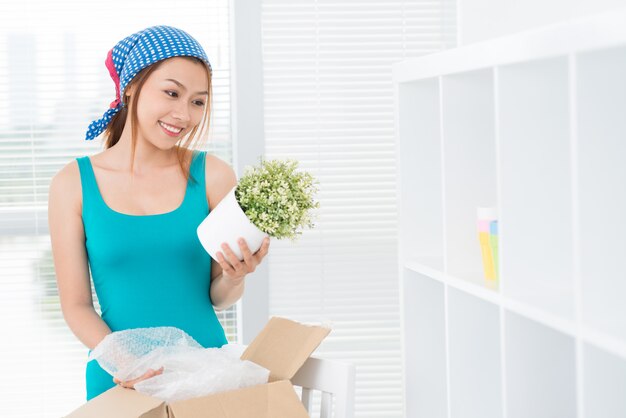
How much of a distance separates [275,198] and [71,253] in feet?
1.88

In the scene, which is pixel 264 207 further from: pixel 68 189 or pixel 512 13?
pixel 512 13

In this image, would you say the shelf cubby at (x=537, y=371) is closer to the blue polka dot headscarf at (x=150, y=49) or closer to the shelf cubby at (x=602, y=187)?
the shelf cubby at (x=602, y=187)

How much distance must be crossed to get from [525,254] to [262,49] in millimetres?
1652

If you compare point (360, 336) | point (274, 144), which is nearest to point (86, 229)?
point (274, 144)

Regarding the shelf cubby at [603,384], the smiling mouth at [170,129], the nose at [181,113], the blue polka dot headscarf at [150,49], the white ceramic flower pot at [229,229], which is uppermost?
the blue polka dot headscarf at [150,49]

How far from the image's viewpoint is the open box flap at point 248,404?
48.6 inches

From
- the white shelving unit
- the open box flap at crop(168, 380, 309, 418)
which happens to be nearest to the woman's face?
the white shelving unit

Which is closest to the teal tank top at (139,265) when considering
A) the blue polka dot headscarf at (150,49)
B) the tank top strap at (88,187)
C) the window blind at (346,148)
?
the tank top strap at (88,187)

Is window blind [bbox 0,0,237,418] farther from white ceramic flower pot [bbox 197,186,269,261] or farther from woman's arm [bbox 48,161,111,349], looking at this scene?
white ceramic flower pot [bbox 197,186,269,261]

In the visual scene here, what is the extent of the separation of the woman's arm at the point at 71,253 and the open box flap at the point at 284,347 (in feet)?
1.48

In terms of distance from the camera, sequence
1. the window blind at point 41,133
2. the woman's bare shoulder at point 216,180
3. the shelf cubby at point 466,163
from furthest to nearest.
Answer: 1. the window blind at point 41,133
2. the woman's bare shoulder at point 216,180
3. the shelf cubby at point 466,163

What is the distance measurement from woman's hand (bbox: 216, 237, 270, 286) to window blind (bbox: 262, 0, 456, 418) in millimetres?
926

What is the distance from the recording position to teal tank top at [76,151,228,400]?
6.04 ft

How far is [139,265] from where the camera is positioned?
6.07 feet
